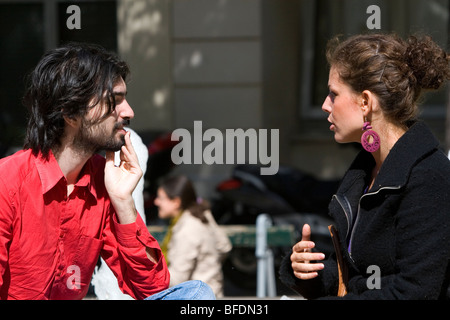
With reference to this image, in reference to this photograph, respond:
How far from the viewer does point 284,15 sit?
8.05 metres

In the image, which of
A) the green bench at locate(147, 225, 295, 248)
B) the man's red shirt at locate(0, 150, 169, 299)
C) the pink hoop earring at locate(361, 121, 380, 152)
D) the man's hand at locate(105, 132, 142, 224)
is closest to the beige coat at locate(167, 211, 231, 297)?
the green bench at locate(147, 225, 295, 248)

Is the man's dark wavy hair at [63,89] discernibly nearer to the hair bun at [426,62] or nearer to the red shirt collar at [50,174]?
the red shirt collar at [50,174]

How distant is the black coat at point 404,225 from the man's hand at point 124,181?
→ 2.41ft

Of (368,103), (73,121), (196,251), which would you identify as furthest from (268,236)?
(368,103)

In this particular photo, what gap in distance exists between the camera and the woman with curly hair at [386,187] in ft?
7.20

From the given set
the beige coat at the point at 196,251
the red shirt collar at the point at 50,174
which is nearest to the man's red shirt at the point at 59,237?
the red shirt collar at the point at 50,174

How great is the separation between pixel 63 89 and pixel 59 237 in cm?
53

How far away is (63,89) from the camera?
2.56 meters

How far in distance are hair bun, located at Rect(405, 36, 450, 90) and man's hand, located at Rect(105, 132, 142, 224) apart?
1039 mm

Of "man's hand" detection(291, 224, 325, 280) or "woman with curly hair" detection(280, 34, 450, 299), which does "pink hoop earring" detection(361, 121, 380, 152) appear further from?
"man's hand" detection(291, 224, 325, 280)

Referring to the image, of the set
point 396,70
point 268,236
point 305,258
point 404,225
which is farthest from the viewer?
point 268,236

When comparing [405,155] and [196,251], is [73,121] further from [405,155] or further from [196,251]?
[196,251]

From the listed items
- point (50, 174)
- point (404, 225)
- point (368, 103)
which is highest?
point (368, 103)
